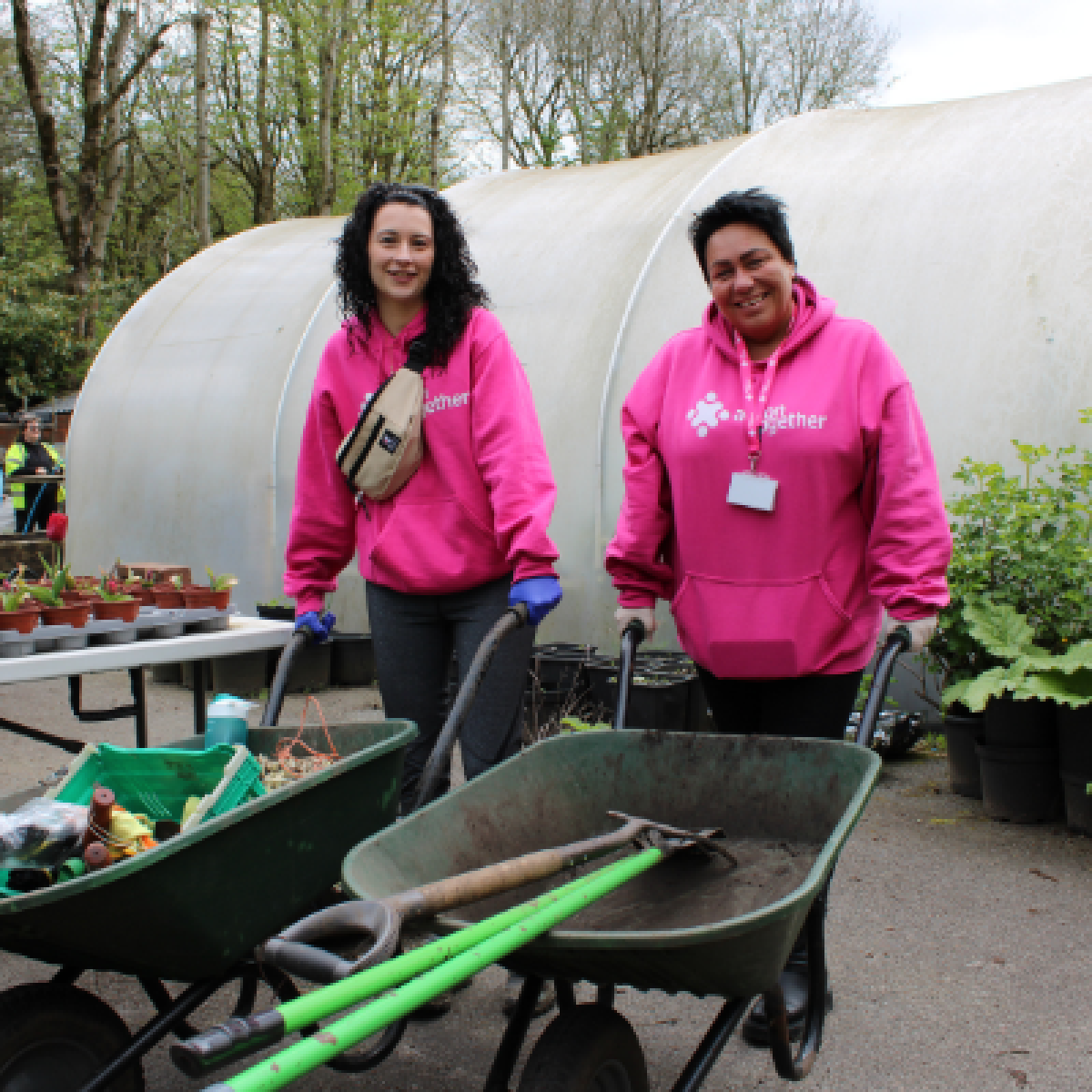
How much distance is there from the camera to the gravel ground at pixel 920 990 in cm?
266

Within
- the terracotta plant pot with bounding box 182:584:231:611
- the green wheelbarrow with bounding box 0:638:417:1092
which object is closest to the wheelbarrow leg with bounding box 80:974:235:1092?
the green wheelbarrow with bounding box 0:638:417:1092

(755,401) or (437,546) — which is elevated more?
(755,401)

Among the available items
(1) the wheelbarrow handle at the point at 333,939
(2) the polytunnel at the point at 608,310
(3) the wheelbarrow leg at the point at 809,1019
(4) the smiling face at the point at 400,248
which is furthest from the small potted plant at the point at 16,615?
(3) the wheelbarrow leg at the point at 809,1019

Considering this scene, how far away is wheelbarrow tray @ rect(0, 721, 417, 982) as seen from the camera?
6.06ft

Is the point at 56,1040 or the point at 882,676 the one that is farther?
the point at 882,676

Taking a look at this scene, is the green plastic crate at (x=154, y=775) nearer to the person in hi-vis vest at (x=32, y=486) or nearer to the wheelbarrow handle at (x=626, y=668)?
the wheelbarrow handle at (x=626, y=668)

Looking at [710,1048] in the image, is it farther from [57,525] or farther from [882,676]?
[57,525]

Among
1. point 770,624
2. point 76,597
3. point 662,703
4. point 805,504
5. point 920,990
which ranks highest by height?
point 805,504

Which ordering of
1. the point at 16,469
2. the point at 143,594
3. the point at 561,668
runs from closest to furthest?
the point at 143,594, the point at 561,668, the point at 16,469

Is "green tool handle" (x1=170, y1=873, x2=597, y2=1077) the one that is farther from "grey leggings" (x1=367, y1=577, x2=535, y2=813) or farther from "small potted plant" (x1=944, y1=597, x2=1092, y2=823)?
"small potted plant" (x1=944, y1=597, x2=1092, y2=823)

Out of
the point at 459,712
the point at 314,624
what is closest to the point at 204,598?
→ the point at 314,624

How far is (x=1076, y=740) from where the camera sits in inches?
169

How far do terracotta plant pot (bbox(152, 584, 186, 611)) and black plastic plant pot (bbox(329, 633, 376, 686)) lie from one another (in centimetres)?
303

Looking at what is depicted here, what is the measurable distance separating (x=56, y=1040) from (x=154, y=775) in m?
0.64
